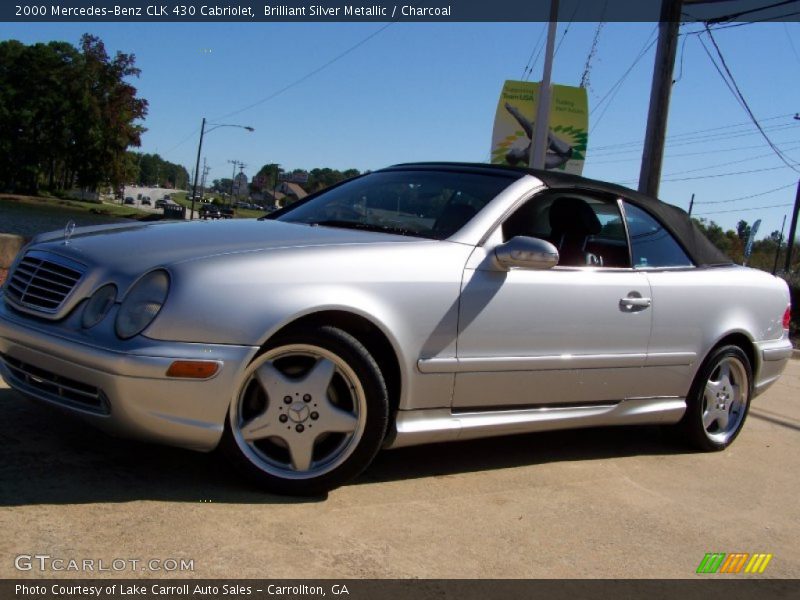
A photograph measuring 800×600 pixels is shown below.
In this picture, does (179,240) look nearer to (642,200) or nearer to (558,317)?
(558,317)

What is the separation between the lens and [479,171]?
4.32 meters

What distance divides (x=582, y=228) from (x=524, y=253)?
96cm

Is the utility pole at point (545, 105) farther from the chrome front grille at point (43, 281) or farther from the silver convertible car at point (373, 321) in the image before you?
the chrome front grille at point (43, 281)

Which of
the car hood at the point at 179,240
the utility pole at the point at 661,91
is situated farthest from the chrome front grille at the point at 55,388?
the utility pole at the point at 661,91

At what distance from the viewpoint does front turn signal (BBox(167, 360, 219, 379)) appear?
298cm

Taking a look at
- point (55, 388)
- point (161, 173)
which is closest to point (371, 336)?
point (55, 388)

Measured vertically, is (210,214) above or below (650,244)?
below

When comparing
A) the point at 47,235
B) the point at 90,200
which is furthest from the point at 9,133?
the point at 47,235

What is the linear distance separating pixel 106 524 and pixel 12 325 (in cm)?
97

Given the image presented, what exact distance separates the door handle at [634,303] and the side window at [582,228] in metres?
0.24

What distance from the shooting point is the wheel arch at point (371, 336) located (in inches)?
129

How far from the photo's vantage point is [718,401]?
195 inches

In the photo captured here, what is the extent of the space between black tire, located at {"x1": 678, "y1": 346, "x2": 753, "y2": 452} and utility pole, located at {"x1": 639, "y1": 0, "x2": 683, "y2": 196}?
5963mm
